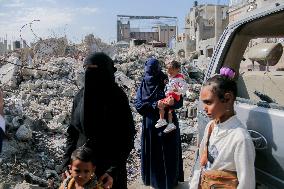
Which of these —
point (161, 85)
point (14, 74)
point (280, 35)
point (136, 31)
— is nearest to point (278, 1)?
point (280, 35)

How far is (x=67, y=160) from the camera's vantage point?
2.81 m

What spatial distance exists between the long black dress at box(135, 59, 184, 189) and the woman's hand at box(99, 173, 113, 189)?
6.75ft

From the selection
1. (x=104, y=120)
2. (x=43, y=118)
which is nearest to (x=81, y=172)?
(x=104, y=120)

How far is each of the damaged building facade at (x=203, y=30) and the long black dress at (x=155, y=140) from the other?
18714mm

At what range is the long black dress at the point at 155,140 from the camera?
4.57 meters

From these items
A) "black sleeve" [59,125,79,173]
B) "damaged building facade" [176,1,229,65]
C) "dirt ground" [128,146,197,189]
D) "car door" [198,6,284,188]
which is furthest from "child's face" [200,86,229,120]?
"damaged building facade" [176,1,229,65]

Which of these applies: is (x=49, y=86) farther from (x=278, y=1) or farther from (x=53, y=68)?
(x=278, y=1)

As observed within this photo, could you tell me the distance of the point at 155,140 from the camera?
15.7 feet

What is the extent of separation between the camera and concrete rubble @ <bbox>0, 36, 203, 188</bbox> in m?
4.95

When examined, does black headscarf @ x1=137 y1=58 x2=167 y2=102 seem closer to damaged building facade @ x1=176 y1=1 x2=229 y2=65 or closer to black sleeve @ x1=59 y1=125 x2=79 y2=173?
black sleeve @ x1=59 y1=125 x2=79 y2=173

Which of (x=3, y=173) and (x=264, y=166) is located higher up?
(x=264, y=166)

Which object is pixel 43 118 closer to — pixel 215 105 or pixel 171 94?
pixel 171 94

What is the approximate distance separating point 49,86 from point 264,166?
29.0ft

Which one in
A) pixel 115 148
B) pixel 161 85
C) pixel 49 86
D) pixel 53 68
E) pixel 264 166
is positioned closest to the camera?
pixel 264 166
